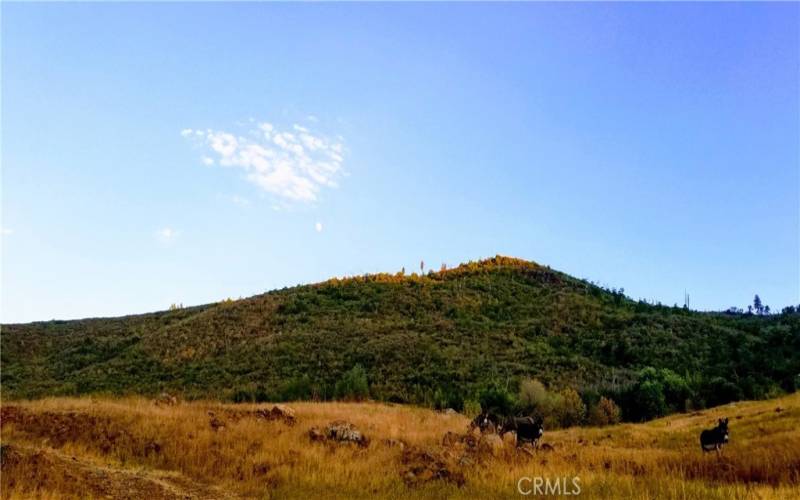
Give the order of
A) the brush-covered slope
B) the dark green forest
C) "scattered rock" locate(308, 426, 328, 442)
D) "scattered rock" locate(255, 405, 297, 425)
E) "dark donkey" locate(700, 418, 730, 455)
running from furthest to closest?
the brush-covered slope
the dark green forest
"scattered rock" locate(255, 405, 297, 425)
"scattered rock" locate(308, 426, 328, 442)
"dark donkey" locate(700, 418, 730, 455)

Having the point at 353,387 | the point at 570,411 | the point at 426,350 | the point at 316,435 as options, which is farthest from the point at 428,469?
the point at 426,350

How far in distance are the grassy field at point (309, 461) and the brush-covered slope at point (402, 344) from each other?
14.7 m

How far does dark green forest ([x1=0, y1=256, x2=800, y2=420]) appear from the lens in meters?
32.3

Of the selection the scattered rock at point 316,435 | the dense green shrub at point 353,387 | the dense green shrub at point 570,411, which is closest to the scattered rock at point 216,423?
the scattered rock at point 316,435

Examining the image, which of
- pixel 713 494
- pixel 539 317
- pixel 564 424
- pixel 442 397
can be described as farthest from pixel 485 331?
pixel 713 494

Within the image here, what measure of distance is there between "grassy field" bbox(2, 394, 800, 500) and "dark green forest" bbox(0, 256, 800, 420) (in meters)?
12.9

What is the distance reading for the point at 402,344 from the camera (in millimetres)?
41219

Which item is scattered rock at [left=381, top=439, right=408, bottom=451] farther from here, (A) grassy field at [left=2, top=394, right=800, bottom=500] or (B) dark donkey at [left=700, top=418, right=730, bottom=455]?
(B) dark donkey at [left=700, top=418, right=730, bottom=455]

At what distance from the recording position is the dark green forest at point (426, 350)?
32.3m

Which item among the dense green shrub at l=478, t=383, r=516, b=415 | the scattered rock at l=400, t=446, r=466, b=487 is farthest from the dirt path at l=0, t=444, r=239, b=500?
the dense green shrub at l=478, t=383, r=516, b=415

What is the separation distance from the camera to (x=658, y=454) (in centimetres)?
1360

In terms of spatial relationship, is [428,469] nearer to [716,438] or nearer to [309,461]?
[309,461]

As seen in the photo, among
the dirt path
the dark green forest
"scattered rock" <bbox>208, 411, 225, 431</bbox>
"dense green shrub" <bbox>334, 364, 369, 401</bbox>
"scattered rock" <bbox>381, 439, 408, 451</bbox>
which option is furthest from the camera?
the dark green forest

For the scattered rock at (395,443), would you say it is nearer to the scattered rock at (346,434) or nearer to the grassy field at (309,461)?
the grassy field at (309,461)
